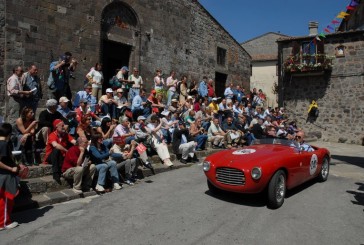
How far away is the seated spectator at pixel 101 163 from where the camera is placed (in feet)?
24.8

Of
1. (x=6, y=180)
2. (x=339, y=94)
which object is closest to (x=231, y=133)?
(x=6, y=180)

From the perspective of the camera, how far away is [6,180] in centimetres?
547

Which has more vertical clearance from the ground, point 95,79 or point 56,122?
point 95,79

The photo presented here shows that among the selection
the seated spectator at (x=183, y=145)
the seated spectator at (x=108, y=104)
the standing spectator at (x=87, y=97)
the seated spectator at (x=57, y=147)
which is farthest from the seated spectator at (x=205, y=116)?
the seated spectator at (x=57, y=147)

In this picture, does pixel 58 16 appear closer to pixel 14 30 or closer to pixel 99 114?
pixel 14 30

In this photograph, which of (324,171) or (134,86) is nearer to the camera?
(324,171)

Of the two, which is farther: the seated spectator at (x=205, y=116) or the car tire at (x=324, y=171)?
the seated spectator at (x=205, y=116)

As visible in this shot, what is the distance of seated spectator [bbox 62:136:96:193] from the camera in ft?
23.7

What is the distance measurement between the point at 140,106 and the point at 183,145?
238 centimetres

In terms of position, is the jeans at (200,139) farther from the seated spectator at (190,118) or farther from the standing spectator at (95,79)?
the standing spectator at (95,79)

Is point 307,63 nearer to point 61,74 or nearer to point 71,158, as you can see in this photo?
point 61,74

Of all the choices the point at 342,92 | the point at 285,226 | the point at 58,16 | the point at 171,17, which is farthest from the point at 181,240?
the point at 342,92

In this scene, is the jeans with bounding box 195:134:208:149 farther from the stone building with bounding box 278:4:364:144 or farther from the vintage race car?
the stone building with bounding box 278:4:364:144

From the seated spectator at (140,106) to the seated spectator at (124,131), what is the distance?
2409 millimetres
